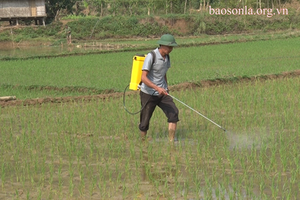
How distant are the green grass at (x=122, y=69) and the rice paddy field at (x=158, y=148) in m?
0.39

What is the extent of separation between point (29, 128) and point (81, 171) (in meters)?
2.26

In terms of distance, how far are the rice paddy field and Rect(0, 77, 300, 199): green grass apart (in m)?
0.01

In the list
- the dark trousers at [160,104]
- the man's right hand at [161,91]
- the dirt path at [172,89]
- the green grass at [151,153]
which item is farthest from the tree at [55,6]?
the man's right hand at [161,91]

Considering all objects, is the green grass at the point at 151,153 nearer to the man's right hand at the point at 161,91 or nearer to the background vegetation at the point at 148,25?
the man's right hand at the point at 161,91

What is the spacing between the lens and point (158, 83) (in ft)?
19.0

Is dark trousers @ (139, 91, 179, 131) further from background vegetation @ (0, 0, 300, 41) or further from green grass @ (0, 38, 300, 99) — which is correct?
background vegetation @ (0, 0, 300, 41)

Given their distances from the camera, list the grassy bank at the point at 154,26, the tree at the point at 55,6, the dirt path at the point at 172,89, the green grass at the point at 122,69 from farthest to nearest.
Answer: the tree at the point at 55,6 < the grassy bank at the point at 154,26 < the green grass at the point at 122,69 < the dirt path at the point at 172,89

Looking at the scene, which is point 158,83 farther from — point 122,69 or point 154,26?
point 154,26

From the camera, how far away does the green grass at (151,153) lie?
4.30m

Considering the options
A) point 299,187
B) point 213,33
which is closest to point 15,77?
point 299,187

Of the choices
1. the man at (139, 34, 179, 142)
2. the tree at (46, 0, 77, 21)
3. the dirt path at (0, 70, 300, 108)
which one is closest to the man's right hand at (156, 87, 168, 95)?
the man at (139, 34, 179, 142)

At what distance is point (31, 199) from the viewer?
4129 millimetres

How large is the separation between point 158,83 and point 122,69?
8510 mm

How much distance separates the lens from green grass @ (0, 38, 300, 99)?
11414mm
